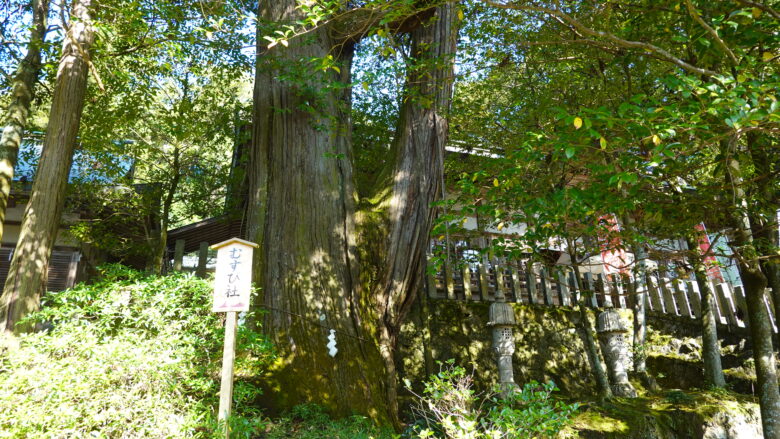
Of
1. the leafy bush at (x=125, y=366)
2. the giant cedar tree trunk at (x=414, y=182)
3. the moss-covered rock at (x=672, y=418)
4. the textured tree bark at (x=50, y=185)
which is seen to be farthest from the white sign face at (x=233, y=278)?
the moss-covered rock at (x=672, y=418)

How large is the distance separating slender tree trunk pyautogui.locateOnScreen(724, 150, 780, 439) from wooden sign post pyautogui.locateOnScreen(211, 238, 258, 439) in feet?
15.4

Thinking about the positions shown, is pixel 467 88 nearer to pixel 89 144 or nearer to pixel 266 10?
pixel 266 10

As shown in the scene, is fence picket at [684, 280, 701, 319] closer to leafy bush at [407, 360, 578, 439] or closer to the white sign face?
leafy bush at [407, 360, 578, 439]

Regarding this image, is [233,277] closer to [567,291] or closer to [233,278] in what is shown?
[233,278]

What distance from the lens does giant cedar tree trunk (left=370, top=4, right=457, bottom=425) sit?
6234 millimetres

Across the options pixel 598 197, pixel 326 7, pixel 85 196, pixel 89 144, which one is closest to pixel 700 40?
pixel 598 197

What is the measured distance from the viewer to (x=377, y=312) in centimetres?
619

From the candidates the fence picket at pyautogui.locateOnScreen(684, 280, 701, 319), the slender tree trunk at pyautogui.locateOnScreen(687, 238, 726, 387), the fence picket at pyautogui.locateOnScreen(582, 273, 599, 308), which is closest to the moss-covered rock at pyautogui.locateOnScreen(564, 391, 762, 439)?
the slender tree trunk at pyautogui.locateOnScreen(687, 238, 726, 387)

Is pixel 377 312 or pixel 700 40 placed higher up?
pixel 700 40

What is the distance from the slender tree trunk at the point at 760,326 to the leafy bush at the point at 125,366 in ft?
16.1

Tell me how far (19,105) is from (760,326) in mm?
9195

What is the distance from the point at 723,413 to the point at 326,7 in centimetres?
676

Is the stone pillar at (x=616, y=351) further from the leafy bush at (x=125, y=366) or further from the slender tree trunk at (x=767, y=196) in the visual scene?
the leafy bush at (x=125, y=366)

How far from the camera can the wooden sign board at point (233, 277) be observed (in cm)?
410
